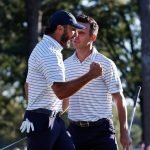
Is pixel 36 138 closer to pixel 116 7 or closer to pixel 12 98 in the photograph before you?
pixel 116 7

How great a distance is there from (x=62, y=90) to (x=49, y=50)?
395mm

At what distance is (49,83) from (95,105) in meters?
1.26

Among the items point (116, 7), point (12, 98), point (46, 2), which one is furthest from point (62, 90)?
point (12, 98)

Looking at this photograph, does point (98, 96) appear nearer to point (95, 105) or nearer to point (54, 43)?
point (95, 105)

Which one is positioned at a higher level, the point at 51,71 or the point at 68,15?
the point at 68,15

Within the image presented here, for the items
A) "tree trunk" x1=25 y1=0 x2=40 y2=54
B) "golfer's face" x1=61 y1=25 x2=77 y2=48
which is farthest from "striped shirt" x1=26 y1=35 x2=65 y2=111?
"tree trunk" x1=25 y1=0 x2=40 y2=54

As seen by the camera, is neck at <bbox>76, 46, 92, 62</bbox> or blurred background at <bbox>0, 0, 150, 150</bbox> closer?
neck at <bbox>76, 46, 92, 62</bbox>

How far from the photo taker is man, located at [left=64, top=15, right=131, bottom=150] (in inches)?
269

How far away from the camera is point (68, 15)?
6039 mm

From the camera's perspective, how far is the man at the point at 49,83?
224 inches

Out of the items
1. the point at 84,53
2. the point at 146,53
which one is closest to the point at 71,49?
the point at 146,53

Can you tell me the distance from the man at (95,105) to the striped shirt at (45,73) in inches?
37.2

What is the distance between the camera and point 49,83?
5.72 metres

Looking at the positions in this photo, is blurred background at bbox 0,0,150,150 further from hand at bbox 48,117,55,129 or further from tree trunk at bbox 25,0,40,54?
hand at bbox 48,117,55,129
